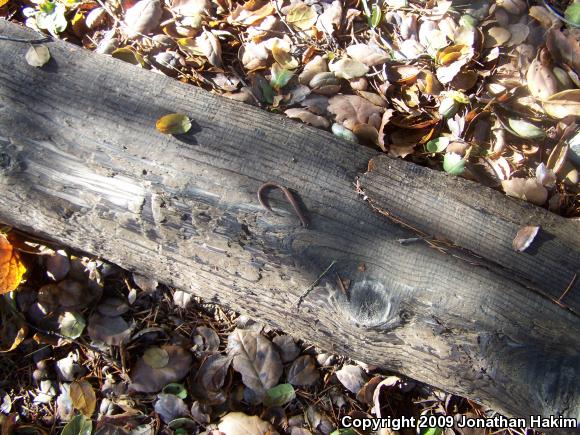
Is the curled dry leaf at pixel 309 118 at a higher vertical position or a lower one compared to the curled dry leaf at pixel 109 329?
higher

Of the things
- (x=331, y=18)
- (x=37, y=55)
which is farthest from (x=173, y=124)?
(x=331, y=18)

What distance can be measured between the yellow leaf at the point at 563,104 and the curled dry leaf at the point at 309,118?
88cm

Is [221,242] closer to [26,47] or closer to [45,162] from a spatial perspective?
[45,162]

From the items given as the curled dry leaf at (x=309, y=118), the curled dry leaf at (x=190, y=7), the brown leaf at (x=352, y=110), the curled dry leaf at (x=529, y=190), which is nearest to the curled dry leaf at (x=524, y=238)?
the curled dry leaf at (x=529, y=190)

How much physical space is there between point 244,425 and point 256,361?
9.9 inches

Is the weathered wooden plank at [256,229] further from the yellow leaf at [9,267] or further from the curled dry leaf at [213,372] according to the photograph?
the curled dry leaf at [213,372]

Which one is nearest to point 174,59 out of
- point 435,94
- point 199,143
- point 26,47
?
point 26,47

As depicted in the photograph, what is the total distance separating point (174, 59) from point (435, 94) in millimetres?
1199

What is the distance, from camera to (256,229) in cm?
151

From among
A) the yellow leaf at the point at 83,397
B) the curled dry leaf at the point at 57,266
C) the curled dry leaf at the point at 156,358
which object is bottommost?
the yellow leaf at the point at 83,397

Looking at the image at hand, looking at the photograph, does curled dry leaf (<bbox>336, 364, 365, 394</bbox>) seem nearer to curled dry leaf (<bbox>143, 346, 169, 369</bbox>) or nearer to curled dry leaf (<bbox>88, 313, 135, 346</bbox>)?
curled dry leaf (<bbox>143, 346, 169, 369</bbox>)

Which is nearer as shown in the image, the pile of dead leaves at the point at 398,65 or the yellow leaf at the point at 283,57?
the pile of dead leaves at the point at 398,65

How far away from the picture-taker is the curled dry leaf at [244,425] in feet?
6.06

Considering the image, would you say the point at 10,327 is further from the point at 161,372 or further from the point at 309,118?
the point at 309,118
